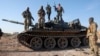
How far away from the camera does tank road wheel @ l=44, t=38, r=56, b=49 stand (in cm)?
1894

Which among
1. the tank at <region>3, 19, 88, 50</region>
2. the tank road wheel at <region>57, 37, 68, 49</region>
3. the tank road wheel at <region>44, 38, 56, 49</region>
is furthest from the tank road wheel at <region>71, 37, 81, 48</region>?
the tank road wheel at <region>44, 38, 56, 49</region>

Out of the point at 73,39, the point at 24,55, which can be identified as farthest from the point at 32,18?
the point at 24,55

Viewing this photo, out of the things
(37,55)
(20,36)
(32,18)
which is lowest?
(37,55)

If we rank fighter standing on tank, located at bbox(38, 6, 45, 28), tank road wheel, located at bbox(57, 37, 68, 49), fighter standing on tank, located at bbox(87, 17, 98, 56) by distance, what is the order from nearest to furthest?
fighter standing on tank, located at bbox(87, 17, 98, 56)
tank road wheel, located at bbox(57, 37, 68, 49)
fighter standing on tank, located at bbox(38, 6, 45, 28)

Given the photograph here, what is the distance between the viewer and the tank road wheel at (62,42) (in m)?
19.4

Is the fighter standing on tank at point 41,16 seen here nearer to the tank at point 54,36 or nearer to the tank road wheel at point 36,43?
the tank at point 54,36

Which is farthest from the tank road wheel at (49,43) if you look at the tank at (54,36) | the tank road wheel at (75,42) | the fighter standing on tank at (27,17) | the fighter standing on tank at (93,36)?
the fighter standing on tank at (93,36)

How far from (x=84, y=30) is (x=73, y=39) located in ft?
4.60

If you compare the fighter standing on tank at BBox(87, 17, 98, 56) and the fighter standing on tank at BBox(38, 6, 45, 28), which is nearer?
the fighter standing on tank at BBox(87, 17, 98, 56)

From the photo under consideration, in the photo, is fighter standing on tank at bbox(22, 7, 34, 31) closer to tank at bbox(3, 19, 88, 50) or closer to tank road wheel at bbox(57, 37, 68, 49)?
tank at bbox(3, 19, 88, 50)

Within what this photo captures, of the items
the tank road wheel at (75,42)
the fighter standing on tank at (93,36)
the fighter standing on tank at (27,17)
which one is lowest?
the tank road wheel at (75,42)

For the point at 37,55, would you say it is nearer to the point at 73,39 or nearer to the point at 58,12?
the point at 73,39

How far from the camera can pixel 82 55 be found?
47.0 ft

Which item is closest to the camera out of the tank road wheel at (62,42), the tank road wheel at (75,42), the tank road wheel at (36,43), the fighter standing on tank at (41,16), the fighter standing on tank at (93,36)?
the fighter standing on tank at (93,36)
